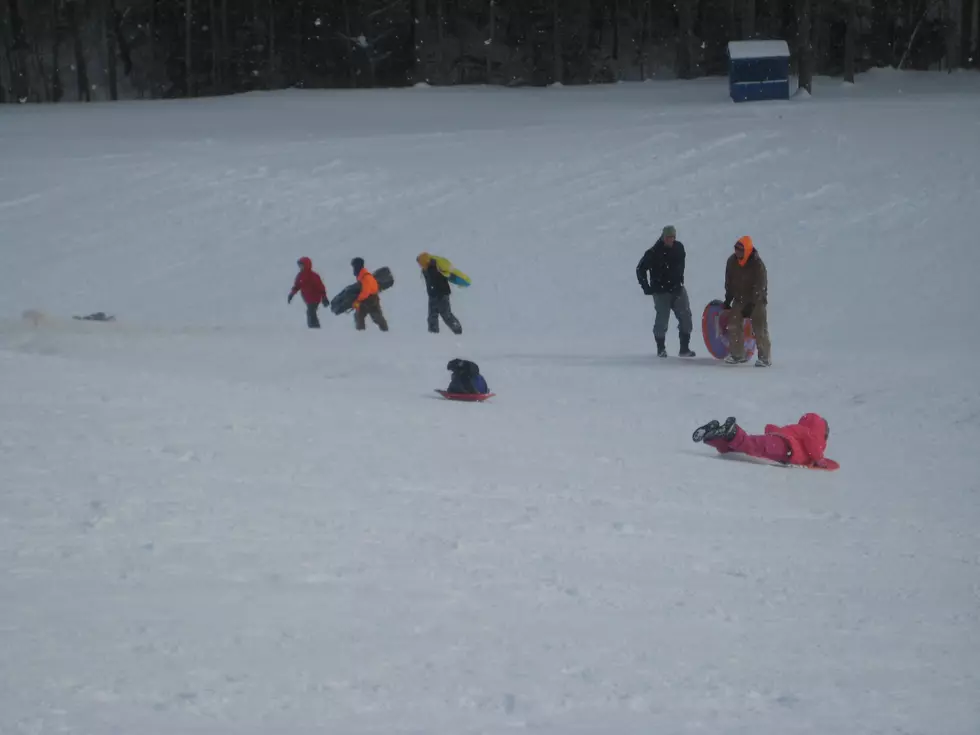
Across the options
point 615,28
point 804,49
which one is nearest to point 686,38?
point 615,28

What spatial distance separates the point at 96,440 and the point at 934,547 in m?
4.45

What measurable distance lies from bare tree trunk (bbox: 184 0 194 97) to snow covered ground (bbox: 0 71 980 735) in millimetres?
Result: 24842

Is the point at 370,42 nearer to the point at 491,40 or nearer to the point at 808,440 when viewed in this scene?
the point at 491,40

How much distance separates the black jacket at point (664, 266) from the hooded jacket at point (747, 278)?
0.82 metres

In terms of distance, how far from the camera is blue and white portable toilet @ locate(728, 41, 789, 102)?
33.4 m

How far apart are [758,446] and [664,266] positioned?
4.96 meters

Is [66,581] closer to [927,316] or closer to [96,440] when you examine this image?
[96,440]

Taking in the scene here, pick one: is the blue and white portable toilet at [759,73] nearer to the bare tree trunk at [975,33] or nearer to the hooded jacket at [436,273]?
the bare tree trunk at [975,33]

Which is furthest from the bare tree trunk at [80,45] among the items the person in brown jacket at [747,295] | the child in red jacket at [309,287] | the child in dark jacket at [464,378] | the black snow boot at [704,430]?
the black snow boot at [704,430]

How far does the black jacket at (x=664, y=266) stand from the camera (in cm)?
1285

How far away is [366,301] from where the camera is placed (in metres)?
15.7

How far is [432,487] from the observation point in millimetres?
6703

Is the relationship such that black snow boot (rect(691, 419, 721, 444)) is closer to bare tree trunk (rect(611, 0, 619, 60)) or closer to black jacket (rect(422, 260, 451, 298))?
black jacket (rect(422, 260, 451, 298))

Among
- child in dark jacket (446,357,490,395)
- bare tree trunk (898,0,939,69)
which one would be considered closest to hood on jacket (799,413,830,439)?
child in dark jacket (446,357,490,395)
